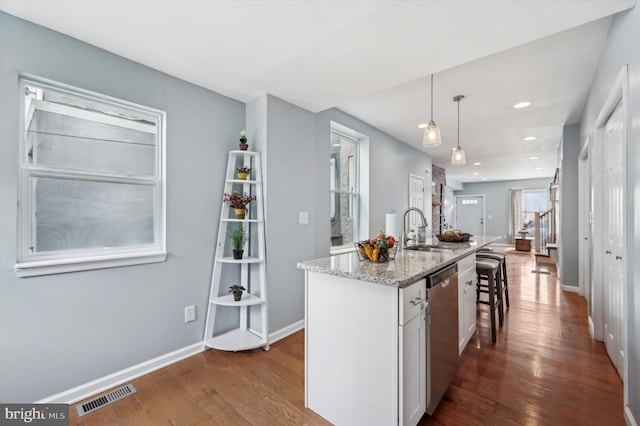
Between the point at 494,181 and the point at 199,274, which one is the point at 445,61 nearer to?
the point at 199,274

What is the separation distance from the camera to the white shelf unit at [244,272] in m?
2.58

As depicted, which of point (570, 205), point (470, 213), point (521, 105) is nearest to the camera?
point (521, 105)

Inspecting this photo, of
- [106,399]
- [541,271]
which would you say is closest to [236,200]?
[106,399]

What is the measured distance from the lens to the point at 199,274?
102 inches

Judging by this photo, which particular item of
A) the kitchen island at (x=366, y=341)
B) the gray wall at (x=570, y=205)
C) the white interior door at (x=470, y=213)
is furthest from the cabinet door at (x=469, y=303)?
the white interior door at (x=470, y=213)

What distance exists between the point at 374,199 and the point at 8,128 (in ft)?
12.7

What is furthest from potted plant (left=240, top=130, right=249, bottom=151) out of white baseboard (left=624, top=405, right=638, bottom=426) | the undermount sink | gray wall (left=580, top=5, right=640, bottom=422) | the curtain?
the curtain

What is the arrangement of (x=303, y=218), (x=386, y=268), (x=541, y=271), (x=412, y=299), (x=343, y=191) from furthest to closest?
1. (x=541, y=271)
2. (x=343, y=191)
3. (x=303, y=218)
4. (x=386, y=268)
5. (x=412, y=299)

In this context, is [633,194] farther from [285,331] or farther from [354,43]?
[285,331]

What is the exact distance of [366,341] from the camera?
1.52 meters

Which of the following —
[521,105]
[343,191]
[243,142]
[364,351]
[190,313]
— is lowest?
[190,313]

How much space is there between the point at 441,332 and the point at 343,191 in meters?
2.55

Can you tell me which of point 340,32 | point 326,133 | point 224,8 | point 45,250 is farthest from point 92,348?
point 326,133

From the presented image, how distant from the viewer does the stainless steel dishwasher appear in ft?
5.36
